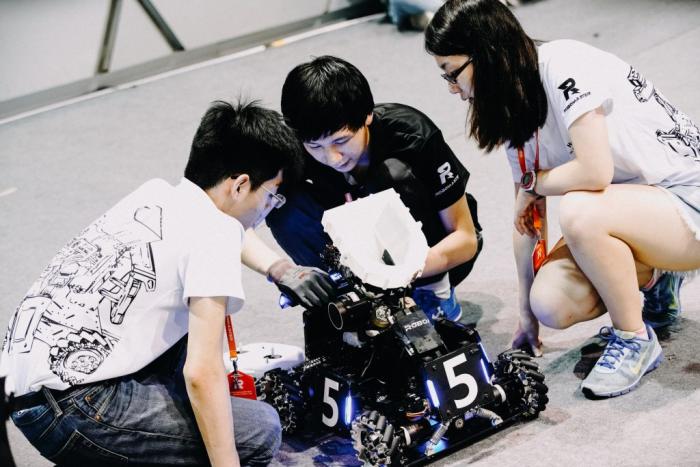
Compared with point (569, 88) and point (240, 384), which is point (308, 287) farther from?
point (569, 88)

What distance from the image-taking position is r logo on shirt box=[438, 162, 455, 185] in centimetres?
281

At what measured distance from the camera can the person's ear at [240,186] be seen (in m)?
2.28

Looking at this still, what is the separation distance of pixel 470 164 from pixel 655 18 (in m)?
2.38

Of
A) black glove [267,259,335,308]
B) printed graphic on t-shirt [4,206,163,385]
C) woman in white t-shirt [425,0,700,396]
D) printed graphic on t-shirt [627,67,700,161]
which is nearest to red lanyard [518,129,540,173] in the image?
woman in white t-shirt [425,0,700,396]

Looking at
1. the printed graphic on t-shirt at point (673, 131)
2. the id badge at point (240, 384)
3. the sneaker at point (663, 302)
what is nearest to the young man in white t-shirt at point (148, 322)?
the id badge at point (240, 384)

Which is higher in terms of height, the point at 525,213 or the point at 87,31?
the point at 87,31

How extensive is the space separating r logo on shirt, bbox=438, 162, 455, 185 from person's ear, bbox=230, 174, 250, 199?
0.72 m

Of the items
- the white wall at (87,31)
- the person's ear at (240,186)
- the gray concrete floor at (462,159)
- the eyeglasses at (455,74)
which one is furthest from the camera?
the white wall at (87,31)

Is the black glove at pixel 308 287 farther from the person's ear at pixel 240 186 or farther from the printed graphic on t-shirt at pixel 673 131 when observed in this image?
the printed graphic on t-shirt at pixel 673 131

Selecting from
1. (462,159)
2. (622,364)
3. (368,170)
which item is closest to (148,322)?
(368,170)

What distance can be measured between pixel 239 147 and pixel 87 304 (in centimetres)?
49

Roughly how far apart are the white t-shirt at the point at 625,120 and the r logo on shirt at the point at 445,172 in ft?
0.93

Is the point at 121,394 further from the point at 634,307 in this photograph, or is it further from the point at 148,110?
the point at 148,110

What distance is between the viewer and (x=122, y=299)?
2.18m
